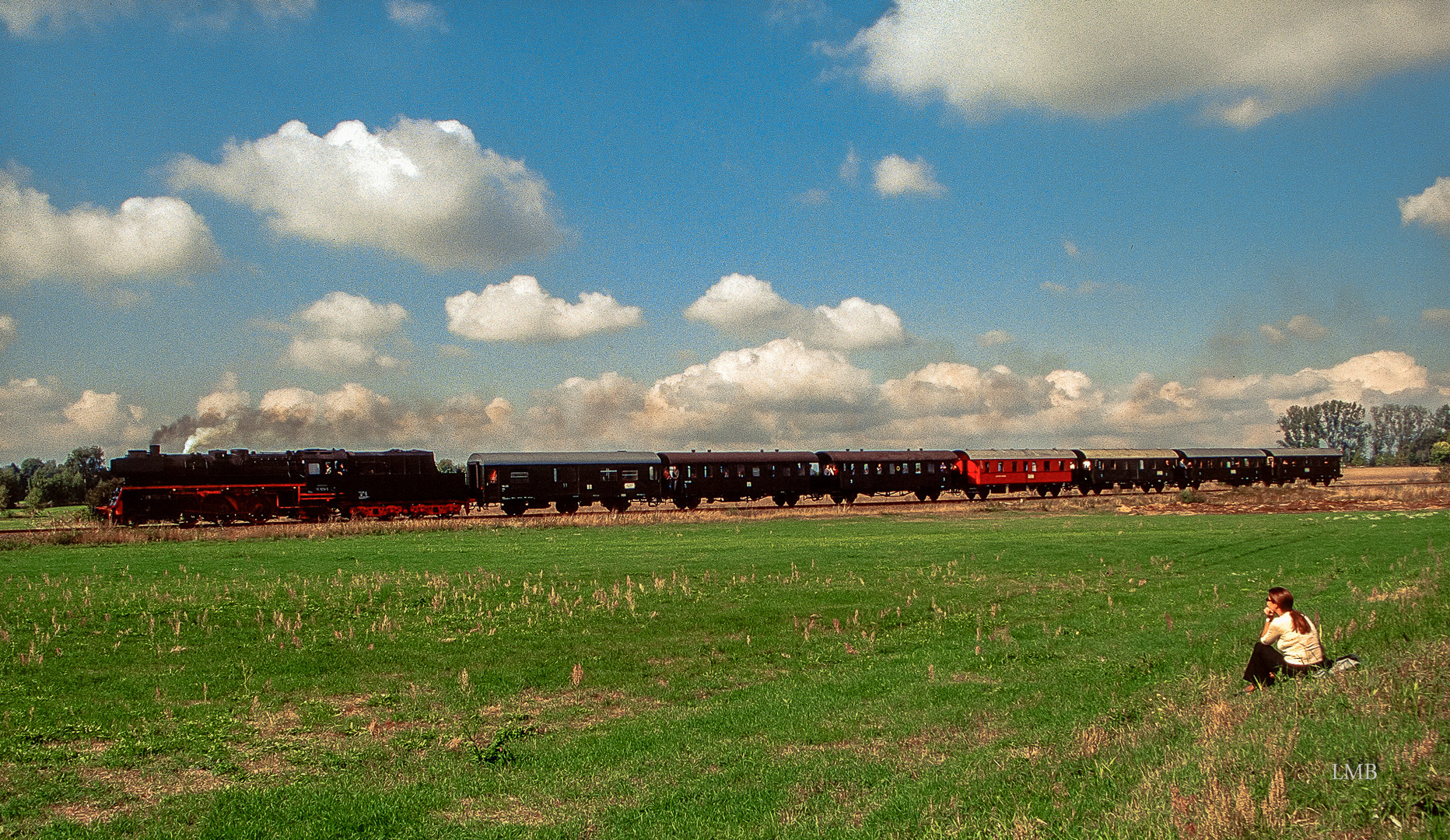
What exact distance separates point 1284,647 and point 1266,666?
1.22 feet

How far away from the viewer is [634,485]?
57469 mm

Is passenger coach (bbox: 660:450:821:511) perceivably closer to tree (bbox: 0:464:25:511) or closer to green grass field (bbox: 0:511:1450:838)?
green grass field (bbox: 0:511:1450:838)

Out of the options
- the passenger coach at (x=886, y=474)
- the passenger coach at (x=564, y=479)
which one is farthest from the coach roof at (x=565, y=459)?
the passenger coach at (x=886, y=474)

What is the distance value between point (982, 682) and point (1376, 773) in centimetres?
808

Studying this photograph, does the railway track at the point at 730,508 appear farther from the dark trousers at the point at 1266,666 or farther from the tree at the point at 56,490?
the tree at the point at 56,490

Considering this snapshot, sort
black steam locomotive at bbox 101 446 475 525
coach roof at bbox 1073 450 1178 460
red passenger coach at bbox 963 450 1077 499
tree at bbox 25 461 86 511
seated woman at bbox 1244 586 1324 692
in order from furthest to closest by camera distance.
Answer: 1. tree at bbox 25 461 86 511
2. coach roof at bbox 1073 450 1178 460
3. red passenger coach at bbox 963 450 1077 499
4. black steam locomotive at bbox 101 446 475 525
5. seated woman at bbox 1244 586 1324 692

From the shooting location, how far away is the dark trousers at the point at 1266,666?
1196cm

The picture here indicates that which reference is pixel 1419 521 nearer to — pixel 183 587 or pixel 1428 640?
pixel 1428 640

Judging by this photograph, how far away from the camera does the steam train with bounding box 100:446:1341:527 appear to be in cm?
4397

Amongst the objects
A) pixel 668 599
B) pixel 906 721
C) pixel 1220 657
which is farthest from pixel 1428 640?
pixel 668 599

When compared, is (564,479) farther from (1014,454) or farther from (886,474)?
(1014,454)

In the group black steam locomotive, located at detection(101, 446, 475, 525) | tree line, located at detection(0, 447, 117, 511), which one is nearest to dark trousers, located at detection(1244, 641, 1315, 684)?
black steam locomotive, located at detection(101, 446, 475, 525)

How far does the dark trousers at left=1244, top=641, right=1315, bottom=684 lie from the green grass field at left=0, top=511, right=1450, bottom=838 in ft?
2.20

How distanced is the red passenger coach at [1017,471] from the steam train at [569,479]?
0.41ft
